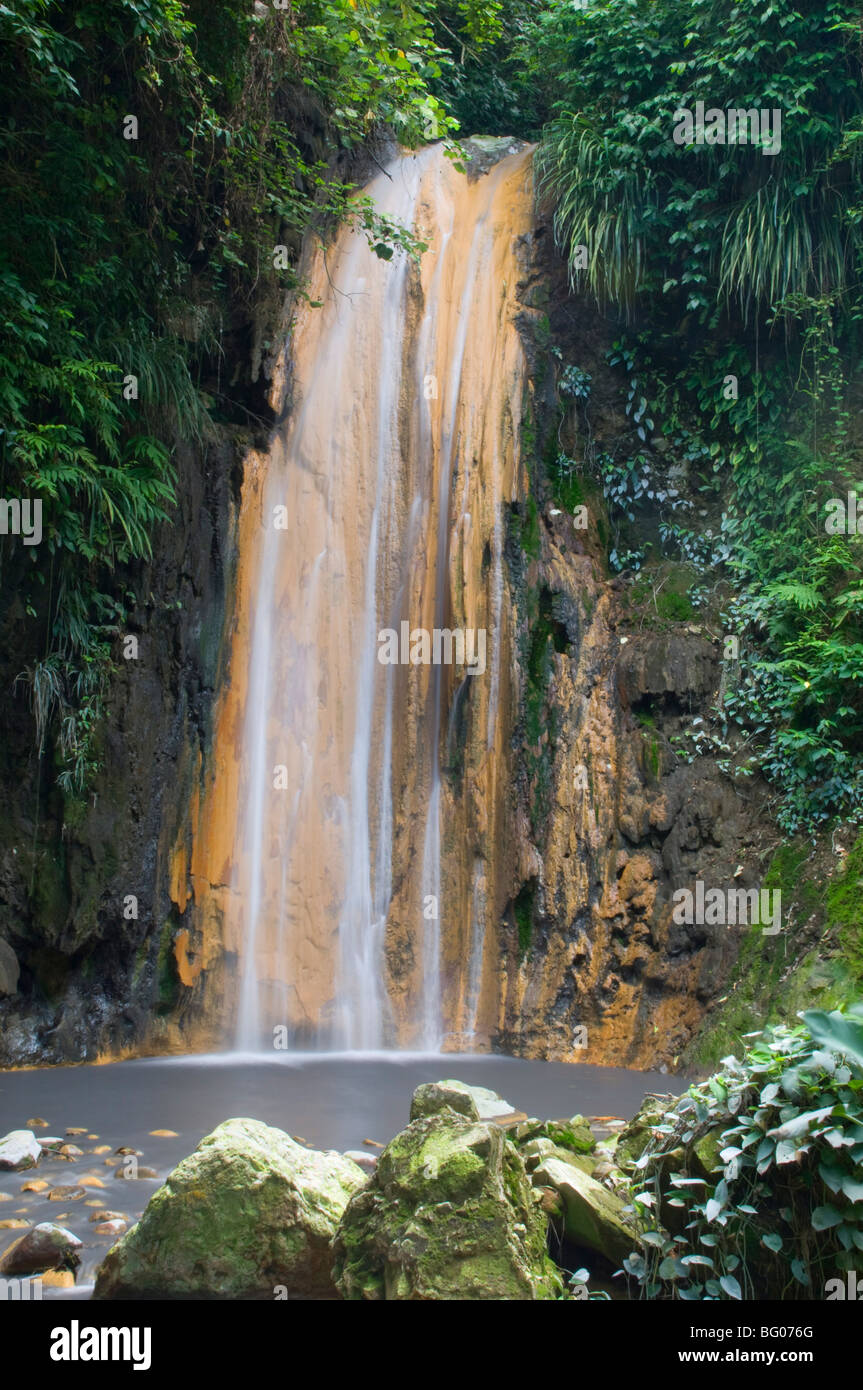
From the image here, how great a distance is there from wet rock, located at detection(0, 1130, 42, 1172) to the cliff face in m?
2.71

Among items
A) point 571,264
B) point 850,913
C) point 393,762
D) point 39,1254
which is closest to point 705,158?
point 571,264

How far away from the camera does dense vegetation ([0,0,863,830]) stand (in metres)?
8.06

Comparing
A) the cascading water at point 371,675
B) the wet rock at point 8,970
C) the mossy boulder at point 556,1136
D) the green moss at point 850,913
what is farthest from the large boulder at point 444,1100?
the cascading water at point 371,675

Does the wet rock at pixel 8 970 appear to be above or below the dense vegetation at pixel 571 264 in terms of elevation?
below

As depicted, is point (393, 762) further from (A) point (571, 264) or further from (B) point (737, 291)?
(B) point (737, 291)

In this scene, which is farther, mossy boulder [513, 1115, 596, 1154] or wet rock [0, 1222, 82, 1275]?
mossy boulder [513, 1115, 596, 1154]

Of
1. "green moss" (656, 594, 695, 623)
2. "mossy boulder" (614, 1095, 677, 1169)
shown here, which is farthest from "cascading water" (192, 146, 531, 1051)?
"mossy boulder" (614, 1095, 677, 1169)

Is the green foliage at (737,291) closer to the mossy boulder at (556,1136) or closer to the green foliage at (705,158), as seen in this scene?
the green foliage at (705,158)

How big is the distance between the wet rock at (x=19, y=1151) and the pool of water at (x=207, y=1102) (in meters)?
0.07

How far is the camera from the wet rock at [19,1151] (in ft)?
17.4

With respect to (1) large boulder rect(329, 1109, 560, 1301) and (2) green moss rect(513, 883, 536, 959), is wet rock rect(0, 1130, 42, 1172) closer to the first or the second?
(1) large boulder rect(329, 1109, 560, 1301)
